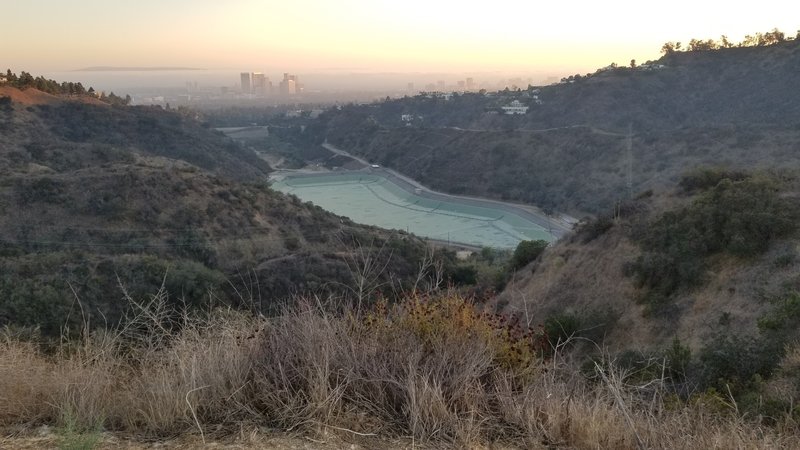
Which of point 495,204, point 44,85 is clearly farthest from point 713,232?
point 44,85

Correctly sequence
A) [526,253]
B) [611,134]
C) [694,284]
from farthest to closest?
[611,134] → [526,253] → [694,284]

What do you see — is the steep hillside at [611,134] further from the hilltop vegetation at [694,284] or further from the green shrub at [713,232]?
the green shrub at [713,232]

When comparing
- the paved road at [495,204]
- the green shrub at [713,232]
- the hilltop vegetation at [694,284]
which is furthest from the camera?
the paved road at [495,204]

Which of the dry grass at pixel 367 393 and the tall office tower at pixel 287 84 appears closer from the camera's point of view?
the dry grass at pixel 367 393

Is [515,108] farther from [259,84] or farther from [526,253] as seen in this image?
[259,84]

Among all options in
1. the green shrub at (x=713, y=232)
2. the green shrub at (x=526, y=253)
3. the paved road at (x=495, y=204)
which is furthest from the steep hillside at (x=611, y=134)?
the green shrub at (x=713, y=232)

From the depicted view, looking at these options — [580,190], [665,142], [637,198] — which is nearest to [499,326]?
[637,198]

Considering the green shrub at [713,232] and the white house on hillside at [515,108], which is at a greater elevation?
the white house on hillside at [515,108]
